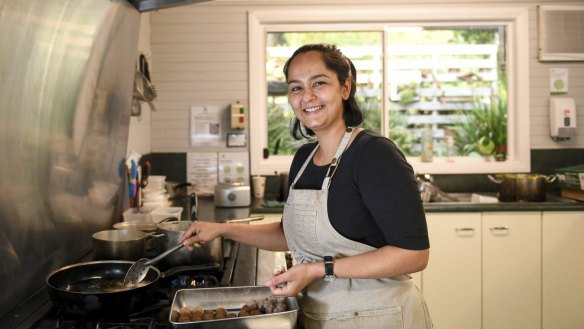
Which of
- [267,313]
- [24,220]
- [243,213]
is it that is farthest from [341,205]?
[243,213]

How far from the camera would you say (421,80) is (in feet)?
13.6

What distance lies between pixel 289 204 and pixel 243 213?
166 cm

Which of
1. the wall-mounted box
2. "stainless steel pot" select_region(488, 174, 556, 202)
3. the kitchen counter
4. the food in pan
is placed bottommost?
the food in pan

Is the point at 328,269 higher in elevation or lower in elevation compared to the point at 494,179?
lower

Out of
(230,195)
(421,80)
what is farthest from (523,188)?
(230,195)

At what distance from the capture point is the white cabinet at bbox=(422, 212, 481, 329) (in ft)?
11.2

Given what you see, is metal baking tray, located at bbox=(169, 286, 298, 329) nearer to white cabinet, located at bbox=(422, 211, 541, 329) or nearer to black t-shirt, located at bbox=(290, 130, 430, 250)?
black t-shirt, located at bbox=(290, 130, 430, 250)

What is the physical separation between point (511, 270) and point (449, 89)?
1.47 metres

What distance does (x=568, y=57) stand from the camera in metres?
3.99

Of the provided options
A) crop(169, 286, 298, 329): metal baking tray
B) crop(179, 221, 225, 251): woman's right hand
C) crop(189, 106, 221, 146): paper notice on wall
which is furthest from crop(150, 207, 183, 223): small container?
crop(189, 106, 221, 146): paper notice on wall

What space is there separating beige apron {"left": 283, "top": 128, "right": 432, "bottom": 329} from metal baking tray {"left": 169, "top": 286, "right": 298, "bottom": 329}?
156 millimetres

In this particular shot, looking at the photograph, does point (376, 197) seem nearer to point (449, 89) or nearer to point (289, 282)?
point (289, 282)

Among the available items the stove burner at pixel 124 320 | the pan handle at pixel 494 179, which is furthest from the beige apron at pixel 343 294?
the pan handle at pixel 494 179

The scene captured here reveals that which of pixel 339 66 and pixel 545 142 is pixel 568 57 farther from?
pixel 339 66
